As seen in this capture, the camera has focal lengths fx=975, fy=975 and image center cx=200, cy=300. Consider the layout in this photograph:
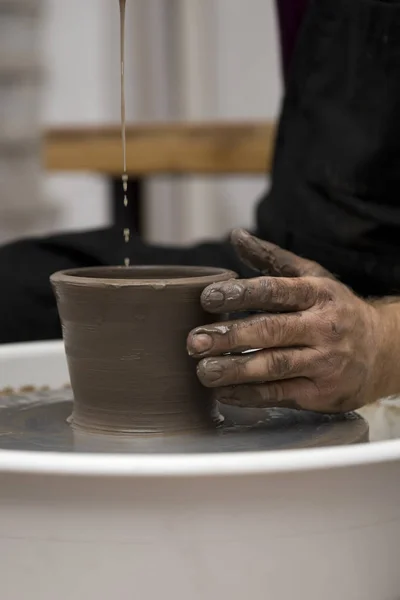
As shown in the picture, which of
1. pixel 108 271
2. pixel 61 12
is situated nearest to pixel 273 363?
pixel 108 271

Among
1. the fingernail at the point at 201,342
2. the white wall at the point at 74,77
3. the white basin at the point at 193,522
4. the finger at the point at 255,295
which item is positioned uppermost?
the white wall at the point at 74,77

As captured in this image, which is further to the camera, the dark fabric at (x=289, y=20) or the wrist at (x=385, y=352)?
the dark fabric at (x=289, y=20)

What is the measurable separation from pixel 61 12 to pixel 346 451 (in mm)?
3019

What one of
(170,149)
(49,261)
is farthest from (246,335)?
(170,149)

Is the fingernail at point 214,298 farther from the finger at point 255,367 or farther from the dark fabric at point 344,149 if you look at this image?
the dark fabric at point 344,149

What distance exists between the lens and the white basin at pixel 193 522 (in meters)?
0.64

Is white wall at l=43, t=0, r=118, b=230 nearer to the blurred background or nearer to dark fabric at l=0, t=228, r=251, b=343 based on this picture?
the blurred background

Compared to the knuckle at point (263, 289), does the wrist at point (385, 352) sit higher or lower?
lower

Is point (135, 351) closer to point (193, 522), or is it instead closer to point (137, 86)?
point (193, 522)

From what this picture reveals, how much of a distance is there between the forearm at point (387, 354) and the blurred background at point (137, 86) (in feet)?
7.55

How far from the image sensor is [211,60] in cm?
329

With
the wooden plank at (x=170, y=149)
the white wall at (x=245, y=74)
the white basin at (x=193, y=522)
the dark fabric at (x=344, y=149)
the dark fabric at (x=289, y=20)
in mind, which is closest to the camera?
the white basin at (x=193, y=522)

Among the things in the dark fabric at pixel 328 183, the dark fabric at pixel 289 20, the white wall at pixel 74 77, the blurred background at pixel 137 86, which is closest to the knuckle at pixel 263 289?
the dark fabric at pixel 328 183

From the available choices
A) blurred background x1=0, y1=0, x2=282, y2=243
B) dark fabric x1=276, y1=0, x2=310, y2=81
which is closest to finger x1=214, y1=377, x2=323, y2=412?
dark fabric x1=276, y1=0, x2=310, y2=81
